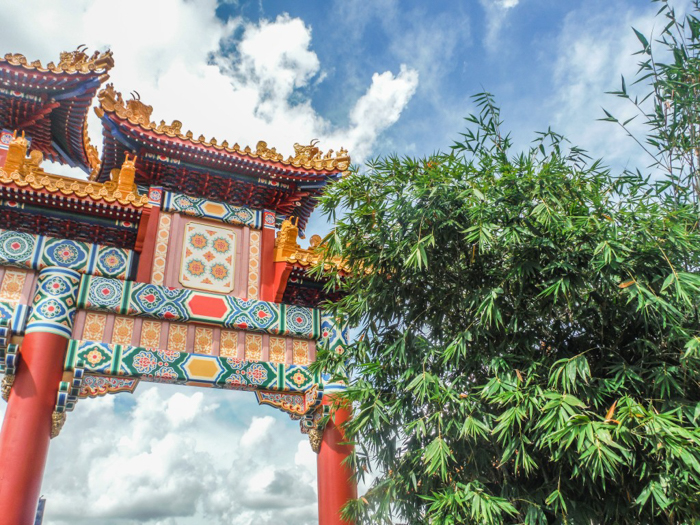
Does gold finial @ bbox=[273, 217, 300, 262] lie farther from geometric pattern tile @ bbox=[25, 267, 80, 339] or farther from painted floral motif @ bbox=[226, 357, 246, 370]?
geometric pattern tile @ bbox=[25, 267, 80, 339]

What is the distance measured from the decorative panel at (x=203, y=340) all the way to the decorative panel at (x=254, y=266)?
0.92m

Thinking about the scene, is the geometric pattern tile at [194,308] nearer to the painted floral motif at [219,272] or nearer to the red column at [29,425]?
the painted floral motif at [219,272]

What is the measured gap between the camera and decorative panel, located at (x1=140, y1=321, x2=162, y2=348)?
8.22 meters

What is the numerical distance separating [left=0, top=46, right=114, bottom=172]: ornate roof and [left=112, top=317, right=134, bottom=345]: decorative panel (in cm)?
390

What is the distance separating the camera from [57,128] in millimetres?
10242

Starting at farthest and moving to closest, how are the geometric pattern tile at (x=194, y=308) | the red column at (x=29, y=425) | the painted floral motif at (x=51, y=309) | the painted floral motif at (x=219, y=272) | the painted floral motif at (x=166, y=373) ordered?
the painted floral motif at (x=219, y=272)
the geometric pattern tile at (x=194, y=308)
the painted floral motif at (x=166, y=373)
the painted floral motif at (x=51, y=309)
the red column at (x=29, y=425)

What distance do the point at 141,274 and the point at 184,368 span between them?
1623mm

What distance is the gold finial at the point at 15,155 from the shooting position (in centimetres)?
844

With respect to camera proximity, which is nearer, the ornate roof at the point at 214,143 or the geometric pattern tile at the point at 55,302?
the geometric pattern tile at the point at 55,302

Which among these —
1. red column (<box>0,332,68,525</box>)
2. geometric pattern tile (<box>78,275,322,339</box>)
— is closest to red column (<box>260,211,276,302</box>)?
geometric pattern tile (<box>78,275,322,339</box>)

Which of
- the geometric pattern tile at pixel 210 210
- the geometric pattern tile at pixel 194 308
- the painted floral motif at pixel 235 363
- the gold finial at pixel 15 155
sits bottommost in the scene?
the painted floral motif at pixel 235 363

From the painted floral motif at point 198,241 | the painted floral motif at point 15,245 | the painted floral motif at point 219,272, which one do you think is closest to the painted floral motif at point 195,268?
the painted floral motif at point 219,272

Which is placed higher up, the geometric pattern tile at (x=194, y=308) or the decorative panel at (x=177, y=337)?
the geometric pattern tile at (x=194, y=308)

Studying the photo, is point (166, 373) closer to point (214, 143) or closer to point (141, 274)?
point (141, 274)
